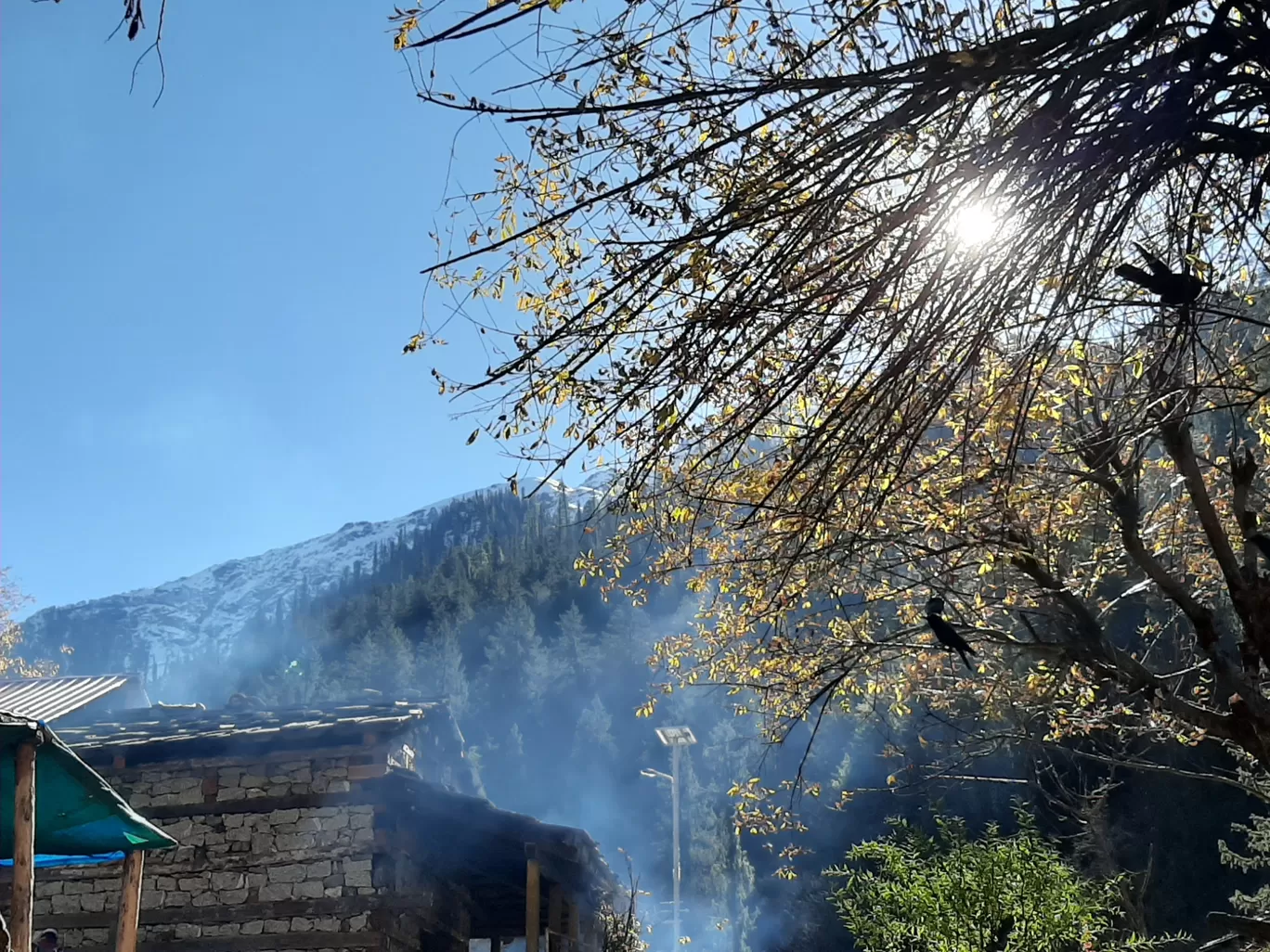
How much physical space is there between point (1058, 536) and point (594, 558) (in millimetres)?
3734

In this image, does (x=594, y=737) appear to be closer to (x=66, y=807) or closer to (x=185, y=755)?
(x=185, y=755)

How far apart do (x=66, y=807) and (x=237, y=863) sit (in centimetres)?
519

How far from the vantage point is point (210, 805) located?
427 inches

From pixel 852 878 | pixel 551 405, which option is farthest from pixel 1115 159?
pixel 852 878

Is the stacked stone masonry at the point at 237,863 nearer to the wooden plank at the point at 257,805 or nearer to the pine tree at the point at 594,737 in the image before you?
the wooden plank at the point at 257,805

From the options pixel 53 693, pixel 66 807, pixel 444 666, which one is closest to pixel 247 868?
pixel 66 807

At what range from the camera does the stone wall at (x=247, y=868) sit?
10.3 meters

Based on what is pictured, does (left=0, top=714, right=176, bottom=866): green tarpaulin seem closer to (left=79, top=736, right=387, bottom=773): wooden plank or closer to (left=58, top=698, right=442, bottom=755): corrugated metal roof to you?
(left=58, top=698, right=442, bottom=755): corrugated metal roof

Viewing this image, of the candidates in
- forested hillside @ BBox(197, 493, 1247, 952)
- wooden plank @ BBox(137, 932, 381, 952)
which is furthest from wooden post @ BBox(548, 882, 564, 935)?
forested hillside @ BBox(197, 493, 1247, 952)

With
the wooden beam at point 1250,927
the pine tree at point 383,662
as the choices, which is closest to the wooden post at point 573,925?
the wooden beam at point 1250,927

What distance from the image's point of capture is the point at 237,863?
10.6 metres

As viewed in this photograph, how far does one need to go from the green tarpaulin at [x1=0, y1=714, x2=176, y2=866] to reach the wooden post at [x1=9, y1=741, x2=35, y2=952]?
11cm

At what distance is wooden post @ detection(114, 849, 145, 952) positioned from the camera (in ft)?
20.0

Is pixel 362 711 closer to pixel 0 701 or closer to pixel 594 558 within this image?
pixel 594 558
